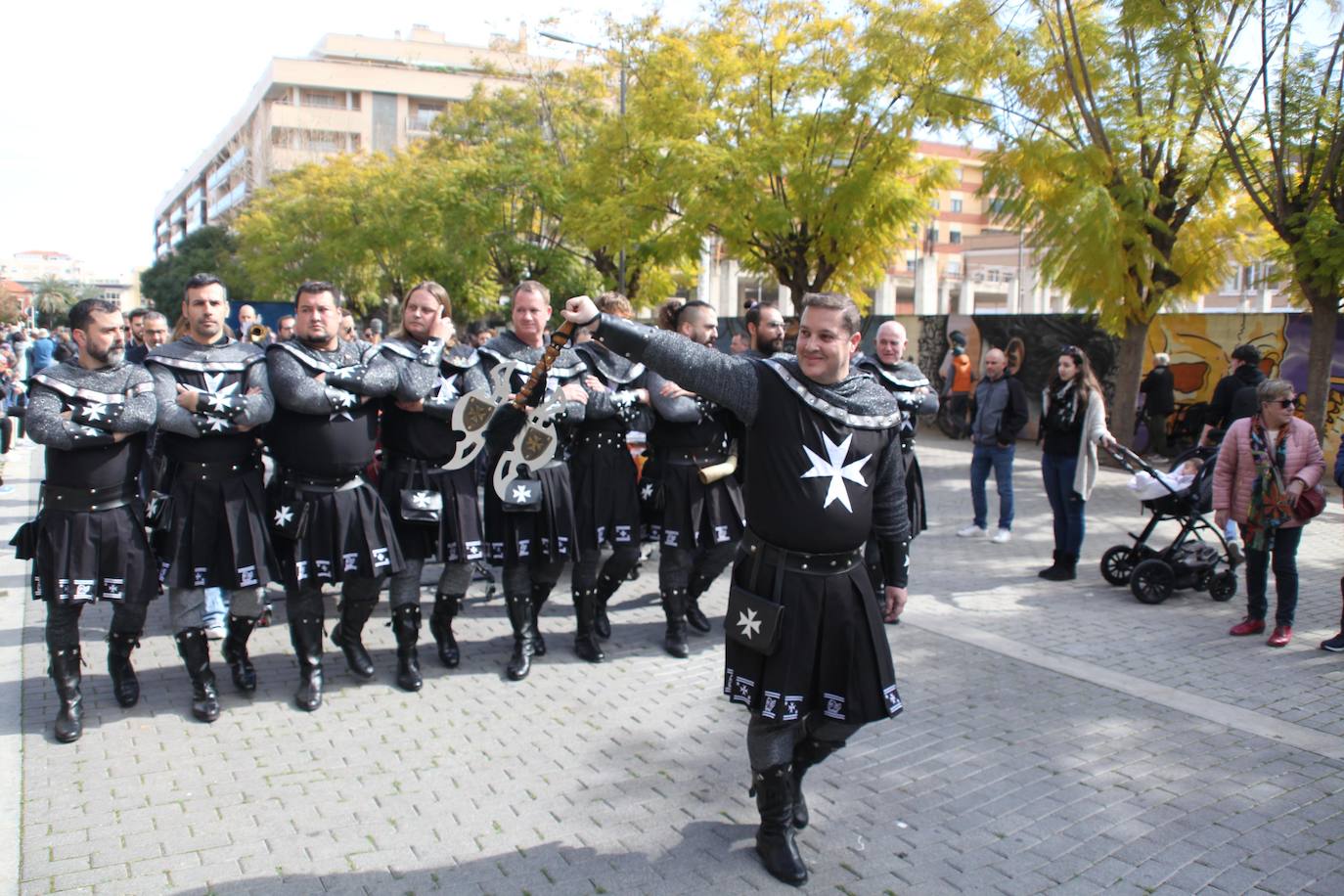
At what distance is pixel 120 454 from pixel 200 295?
0.86 meters

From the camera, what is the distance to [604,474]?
5.85 metres

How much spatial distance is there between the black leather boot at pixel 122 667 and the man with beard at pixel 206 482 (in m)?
0.29

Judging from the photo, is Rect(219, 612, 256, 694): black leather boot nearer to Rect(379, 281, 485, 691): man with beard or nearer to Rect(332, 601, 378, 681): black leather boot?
Rect(332, 601, 378, 681): black leather boot

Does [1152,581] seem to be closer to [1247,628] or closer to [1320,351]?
[1247,628]

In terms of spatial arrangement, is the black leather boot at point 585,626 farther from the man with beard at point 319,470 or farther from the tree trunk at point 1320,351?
the tree trunk at point 1320,351

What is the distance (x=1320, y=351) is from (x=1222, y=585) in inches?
197

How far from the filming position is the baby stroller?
7.24 m

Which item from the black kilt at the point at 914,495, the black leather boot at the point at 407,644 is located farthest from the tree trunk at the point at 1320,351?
the black leather boot at the point at 407,644

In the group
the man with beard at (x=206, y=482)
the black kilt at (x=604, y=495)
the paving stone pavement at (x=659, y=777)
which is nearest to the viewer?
the paving stone pavement at (x=659, y=777)

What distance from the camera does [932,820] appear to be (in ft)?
12.8

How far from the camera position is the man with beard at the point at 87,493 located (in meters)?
4.51

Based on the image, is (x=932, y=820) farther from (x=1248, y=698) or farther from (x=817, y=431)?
(x=1248, y=698)

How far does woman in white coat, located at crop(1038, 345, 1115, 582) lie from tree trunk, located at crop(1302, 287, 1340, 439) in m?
4.31

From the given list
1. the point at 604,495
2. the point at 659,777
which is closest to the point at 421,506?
the point at 604,495
